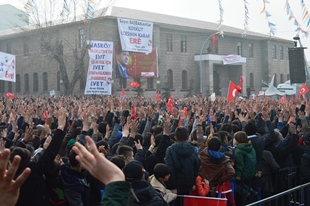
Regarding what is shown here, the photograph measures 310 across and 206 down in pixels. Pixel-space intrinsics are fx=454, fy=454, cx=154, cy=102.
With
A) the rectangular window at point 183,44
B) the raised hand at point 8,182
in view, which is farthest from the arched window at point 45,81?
the raised hand at point 8,182

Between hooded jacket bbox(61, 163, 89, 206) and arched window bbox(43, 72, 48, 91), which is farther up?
arched window bbox(43, 72, 48, 91)

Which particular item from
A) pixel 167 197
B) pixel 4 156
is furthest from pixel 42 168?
pixel 4 156

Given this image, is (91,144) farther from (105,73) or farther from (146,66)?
(146,66)

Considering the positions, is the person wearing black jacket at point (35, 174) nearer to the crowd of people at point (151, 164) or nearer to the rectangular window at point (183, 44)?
the crowd of people at point (151, 164)

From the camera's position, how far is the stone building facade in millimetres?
36938

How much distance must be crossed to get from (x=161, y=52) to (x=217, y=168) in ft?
116

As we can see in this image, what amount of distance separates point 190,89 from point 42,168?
38.6 metres

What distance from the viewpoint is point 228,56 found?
4466 centimetres

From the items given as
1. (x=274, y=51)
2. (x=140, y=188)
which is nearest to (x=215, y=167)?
(x=140, y=188)

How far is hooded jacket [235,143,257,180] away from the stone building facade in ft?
97.9

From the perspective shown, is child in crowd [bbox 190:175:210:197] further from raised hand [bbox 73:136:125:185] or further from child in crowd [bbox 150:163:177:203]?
raised hand [bbox 73:136:125:185]

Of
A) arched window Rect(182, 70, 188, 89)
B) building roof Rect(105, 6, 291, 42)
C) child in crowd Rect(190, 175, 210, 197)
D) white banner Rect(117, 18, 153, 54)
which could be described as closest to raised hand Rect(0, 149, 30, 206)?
child in crowd Rect(190, 175, 210, 197)

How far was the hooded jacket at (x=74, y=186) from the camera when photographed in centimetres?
474

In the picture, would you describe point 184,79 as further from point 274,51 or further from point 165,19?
point 274,51
